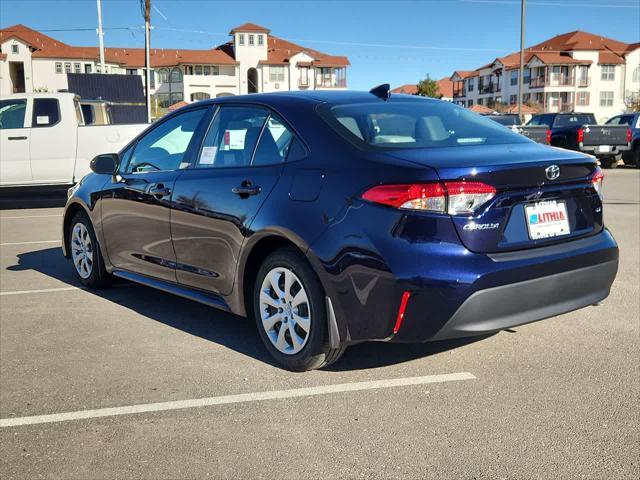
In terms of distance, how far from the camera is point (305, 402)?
3.78 m

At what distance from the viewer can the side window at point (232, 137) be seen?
4602mm

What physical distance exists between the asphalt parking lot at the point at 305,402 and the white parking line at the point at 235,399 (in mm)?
11

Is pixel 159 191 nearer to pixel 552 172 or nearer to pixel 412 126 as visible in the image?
pixel 412 126

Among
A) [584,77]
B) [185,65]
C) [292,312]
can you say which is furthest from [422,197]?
[584,77]

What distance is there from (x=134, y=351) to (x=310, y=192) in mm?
1711

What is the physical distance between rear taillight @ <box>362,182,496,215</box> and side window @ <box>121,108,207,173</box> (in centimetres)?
200

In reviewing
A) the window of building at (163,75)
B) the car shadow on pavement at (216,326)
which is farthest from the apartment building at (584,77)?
the car shadow on pavement at (216,326)

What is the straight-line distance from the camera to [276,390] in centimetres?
396

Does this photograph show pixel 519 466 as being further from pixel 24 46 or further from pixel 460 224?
pixel 24 46

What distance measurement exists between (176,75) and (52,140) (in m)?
72.4

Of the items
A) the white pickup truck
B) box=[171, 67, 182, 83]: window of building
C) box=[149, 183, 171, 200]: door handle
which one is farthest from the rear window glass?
Answer: box=[171, 67, 182, 83]: window of building

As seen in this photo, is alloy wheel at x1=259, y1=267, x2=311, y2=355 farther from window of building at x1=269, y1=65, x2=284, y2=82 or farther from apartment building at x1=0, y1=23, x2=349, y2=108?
window of building at x1=269, y1=65, x2=284, y2=82

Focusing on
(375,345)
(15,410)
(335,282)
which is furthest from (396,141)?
A: (15,410)

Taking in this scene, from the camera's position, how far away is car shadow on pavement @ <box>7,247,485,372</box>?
448 centimetres
